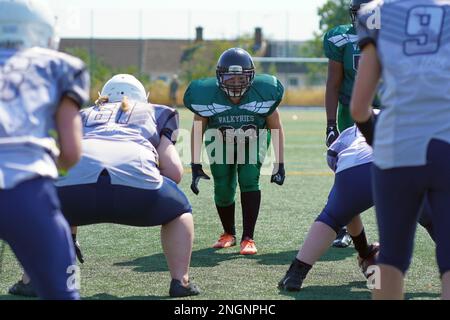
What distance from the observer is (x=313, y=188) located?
9.13m

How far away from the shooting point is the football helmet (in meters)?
5.85

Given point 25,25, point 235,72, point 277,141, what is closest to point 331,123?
point 277,141

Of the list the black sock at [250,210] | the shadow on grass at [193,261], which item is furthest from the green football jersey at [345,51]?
the shadow on grass at [193,261]

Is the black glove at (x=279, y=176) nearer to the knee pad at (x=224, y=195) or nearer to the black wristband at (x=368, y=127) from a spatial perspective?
the knee pad at (x=224, y=195)

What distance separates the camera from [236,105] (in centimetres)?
601

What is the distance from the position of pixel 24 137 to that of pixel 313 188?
6.45 m

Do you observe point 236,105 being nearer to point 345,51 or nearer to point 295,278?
point 345,51

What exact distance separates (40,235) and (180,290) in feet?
5.54

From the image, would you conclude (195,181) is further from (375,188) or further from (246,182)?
(375,188)

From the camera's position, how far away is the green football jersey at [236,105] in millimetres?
5988

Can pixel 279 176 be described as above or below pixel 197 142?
below

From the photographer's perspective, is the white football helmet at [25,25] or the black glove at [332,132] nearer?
the white football helmet at [25,25]

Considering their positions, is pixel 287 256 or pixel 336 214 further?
pixel 287 256

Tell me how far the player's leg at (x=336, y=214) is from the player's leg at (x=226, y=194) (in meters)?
1.48
